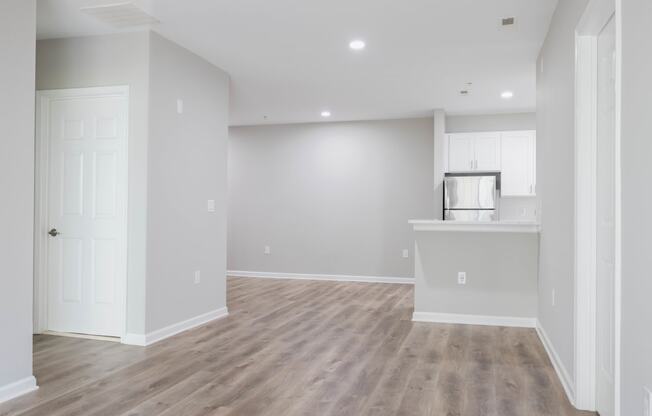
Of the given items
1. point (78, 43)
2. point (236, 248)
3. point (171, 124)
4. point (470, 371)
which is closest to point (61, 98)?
Result: point (78, 43)

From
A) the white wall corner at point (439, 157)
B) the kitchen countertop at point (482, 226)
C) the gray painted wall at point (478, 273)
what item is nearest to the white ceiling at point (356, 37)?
the white wall corner at point (439, 157)

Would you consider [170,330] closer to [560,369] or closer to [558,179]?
[560,369]

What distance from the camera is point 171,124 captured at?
442 cm

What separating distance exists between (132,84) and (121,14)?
586 mm

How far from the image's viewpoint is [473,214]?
7.16 m

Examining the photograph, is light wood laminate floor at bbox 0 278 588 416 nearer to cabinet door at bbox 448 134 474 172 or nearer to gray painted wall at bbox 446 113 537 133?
cabinet door at bbox 448 134 474 172

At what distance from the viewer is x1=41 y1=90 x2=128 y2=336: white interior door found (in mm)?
4223

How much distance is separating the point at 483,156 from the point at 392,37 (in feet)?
11.2

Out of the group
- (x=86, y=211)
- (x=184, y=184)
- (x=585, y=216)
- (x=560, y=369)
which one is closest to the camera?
(x=585, y=216)

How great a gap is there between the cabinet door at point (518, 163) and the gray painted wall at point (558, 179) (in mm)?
2620

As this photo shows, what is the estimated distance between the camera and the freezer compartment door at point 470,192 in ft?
23.3

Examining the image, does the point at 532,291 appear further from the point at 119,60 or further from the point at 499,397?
the point at 119,60

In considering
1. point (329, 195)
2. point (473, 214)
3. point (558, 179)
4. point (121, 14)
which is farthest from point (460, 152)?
point (121, 14)

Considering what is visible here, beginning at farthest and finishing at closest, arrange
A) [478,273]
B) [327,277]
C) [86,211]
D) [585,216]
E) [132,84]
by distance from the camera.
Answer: [327,277]
[478,273]
[86,211]
[132,84]
[585,216]
